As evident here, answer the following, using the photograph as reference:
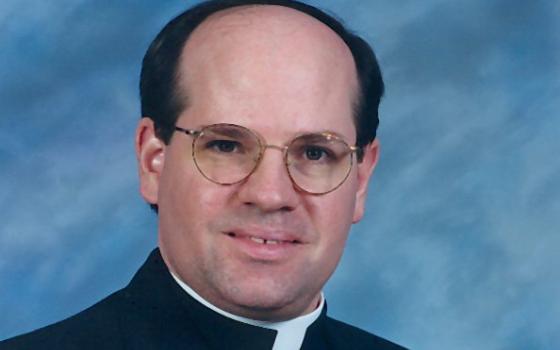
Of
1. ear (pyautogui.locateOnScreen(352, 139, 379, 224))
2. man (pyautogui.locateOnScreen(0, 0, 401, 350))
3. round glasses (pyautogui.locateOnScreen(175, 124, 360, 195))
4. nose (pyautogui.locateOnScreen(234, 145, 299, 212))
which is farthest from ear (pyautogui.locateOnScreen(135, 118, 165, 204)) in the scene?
ear (pyautogui.locateOnScreen(352, 139, 379, 224))

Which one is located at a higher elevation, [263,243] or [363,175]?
[363,175]

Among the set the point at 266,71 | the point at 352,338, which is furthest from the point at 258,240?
the point at 352,338

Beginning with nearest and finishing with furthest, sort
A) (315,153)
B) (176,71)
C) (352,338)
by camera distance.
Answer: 1. (315,153)
2. (176,71)
3. (352,338)

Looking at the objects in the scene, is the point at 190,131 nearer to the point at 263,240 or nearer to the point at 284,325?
the point at 263,240

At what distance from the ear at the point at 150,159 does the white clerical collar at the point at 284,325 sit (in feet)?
0.89

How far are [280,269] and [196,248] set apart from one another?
24 cm

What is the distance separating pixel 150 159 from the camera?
3.89m

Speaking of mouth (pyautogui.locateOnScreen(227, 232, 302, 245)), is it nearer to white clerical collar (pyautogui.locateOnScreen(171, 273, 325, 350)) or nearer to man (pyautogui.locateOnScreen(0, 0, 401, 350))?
man (pyautogui.locateOnScreen(0, 0, 401, 350))

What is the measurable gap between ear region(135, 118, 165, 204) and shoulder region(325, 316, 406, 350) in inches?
27.0

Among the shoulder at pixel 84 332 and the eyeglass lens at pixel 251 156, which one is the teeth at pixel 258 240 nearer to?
the eyeglass lens at pixel 251 156

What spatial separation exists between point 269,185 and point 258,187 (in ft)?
0.10

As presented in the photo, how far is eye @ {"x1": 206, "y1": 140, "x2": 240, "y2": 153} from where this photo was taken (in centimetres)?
362

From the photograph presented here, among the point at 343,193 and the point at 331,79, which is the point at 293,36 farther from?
the point at 343,193

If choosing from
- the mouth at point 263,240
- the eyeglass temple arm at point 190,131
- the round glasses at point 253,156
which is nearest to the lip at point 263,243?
the mouth at point 263,240
